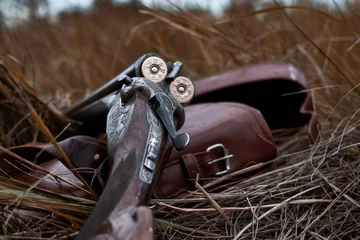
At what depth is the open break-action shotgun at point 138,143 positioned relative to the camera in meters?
0.73

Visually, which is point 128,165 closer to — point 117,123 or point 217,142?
point 117,123

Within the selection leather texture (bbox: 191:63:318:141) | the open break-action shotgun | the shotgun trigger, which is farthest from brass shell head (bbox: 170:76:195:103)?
leather texture (bbox: 191:63:318:141)

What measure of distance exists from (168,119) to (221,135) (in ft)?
1.07

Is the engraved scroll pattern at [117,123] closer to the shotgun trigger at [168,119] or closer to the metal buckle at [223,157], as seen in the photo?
the shotgun trigger at [168,119]

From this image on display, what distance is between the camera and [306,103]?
149cm

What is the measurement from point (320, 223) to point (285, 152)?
48cm

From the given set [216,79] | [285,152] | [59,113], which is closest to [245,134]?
[285,152]

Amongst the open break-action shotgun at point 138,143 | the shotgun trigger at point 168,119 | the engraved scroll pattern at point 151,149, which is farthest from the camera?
the shotgun trigger at point 168,119

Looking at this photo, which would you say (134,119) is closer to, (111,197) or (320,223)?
(111,197)

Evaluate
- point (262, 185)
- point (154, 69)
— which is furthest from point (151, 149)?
point (262, 185)

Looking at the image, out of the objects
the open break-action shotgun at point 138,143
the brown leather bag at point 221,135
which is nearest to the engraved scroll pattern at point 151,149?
the open break-action shotgun at point 138,143

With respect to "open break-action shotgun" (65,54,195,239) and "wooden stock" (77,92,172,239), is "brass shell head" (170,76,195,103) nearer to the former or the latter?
"open break-action shotgun" (65,54,195,239)

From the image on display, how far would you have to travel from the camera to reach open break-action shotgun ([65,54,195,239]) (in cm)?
73

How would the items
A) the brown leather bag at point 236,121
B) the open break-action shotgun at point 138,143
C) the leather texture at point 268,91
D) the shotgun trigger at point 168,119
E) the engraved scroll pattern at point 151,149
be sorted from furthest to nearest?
the leather texture at point 268,91
the brown leather bag at point 236,121
the shotgun trigger at point 168,119
the engraved scroll pattern at point 151,149
the open break-action shotgun at point 138,143
